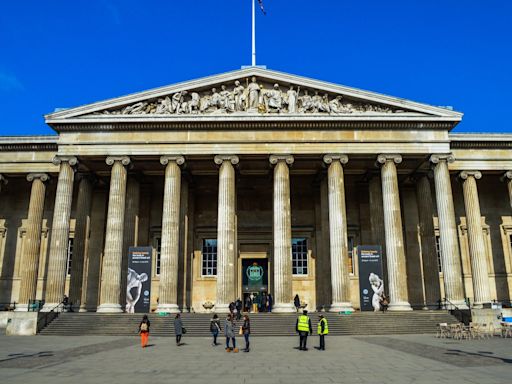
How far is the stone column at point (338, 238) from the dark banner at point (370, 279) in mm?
1111

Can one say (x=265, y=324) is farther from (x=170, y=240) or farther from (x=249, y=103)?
(x=249, y=103)

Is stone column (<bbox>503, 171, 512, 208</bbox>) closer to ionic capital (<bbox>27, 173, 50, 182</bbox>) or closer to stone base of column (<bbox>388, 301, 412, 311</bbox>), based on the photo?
stone base of column (<bbox>388, 301, 412, 311</bbox>)

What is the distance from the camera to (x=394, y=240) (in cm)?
2784

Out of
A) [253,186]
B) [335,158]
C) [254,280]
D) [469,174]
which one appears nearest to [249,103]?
[335,158]

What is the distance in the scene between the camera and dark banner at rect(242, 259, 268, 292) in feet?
112

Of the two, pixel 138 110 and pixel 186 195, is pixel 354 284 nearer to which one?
pixel 186 195

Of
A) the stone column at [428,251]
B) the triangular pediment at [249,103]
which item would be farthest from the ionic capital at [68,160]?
the stone column at [428,251]

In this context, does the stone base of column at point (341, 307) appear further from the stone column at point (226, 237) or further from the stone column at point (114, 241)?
the stone column at point (114, 241)

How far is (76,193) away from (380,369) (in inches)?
1129

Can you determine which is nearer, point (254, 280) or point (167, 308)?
point (167, 308)

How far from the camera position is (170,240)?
27.9m

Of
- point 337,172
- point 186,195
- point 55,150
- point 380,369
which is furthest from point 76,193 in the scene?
point 380,369

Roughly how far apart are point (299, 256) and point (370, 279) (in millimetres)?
9145

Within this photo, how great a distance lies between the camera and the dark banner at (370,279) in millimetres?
26250
